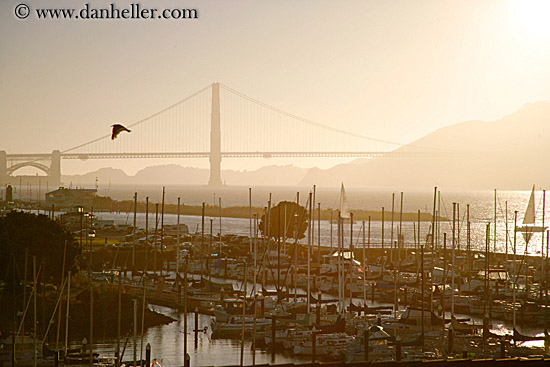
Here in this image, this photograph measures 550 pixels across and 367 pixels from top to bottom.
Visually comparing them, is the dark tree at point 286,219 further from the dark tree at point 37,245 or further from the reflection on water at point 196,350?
the dark tree at point 37,245

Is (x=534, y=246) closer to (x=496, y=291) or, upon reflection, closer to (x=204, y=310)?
(x=496, y=291)

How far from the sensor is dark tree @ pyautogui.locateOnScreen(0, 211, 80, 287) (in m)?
16.3

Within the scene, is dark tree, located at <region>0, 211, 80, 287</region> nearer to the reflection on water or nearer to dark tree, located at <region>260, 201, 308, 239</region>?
the reflection on water

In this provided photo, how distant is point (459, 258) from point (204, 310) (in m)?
13.1

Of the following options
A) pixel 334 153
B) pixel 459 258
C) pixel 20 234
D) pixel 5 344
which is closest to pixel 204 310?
pixel 20 234

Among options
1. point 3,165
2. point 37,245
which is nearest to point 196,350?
point 37,245

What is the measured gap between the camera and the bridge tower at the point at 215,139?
346ft

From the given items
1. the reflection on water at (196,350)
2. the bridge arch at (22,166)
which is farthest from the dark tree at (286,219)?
the bridge arch at (22,166)

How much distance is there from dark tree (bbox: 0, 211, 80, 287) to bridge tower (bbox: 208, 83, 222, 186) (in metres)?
83.1

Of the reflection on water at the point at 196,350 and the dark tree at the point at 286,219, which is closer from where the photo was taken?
the reflection on water at the point at 196,350

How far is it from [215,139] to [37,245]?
90.3m

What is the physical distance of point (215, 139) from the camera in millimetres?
106938

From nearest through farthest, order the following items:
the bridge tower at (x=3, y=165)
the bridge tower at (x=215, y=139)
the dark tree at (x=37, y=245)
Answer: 1. the dark tree at (x=37, y=245)
2. the bridge tower at (x=3, y=165)
3. the bridge tower at (x=215, y=139)

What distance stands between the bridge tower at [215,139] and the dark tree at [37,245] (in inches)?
3272
